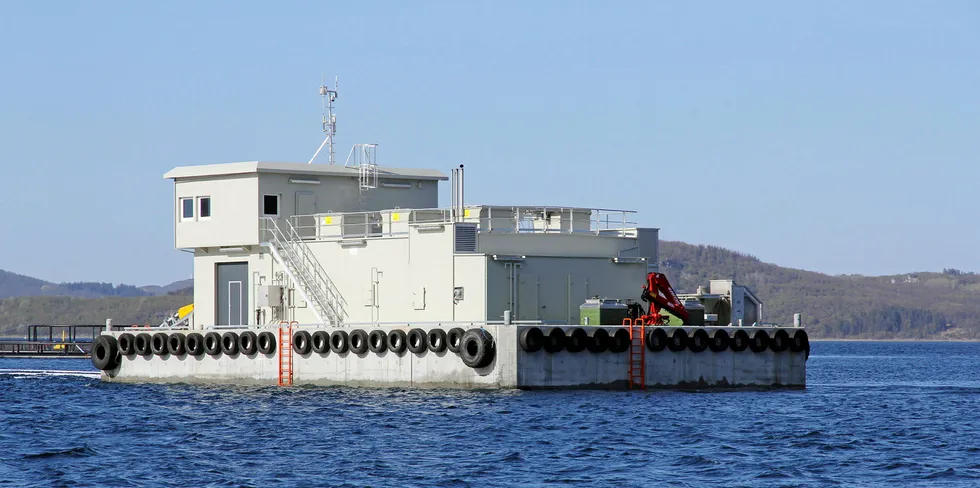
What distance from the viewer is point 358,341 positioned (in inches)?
1491

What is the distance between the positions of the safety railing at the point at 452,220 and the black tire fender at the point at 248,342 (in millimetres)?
3128

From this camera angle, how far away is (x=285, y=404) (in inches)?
1403

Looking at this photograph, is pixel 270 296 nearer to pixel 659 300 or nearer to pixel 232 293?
pixel 232 293

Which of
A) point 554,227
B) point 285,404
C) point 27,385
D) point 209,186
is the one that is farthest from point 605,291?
point 27,385

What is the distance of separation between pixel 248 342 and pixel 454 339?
7.36 metres

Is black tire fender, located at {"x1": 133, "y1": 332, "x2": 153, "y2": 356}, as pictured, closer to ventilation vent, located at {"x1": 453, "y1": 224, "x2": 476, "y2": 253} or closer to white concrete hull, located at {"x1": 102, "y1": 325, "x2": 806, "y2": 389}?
white concrete hull, located at {"x1": 102, "y1": 325, "x2": 806, "y2": 389}

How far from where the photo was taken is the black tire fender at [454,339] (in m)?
35.8

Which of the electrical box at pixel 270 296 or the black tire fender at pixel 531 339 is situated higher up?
the electrical box at pixel 270 296

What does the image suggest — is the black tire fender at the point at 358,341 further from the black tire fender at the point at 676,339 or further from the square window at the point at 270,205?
the black tire fender at the point at 676,339

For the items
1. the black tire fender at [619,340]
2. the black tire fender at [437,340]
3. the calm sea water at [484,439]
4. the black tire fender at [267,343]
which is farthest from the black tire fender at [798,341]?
the black tire fender at [267,343]

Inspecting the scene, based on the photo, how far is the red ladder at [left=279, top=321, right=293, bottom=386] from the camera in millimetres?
39562

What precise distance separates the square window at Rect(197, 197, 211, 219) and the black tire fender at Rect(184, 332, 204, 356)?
344 cm

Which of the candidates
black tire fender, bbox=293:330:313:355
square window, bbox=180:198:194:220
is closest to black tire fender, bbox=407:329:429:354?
black tire fender, bbox=293:330:313:355

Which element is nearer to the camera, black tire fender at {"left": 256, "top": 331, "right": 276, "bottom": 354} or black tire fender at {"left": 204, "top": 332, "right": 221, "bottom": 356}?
black tire fender at {"left": 256, "top": 331, "right": 276, "bottom": 354}
